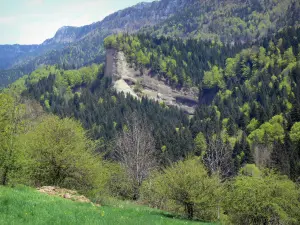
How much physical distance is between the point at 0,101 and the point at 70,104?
13272cm

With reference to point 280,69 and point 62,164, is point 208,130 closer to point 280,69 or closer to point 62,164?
point 280,69

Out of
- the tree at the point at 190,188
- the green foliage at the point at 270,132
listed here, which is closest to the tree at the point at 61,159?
the tree at the point at 190,188

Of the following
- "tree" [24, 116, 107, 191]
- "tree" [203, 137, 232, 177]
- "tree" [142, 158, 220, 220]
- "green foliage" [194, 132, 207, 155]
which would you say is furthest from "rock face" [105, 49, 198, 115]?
"tree" [142, 158, 220, 220]

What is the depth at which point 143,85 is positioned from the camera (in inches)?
7480

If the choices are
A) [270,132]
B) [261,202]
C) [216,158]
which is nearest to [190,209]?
[261,202]

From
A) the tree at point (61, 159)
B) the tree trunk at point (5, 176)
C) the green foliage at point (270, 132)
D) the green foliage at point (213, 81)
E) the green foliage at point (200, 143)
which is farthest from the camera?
the green foliage at point (213, 81)

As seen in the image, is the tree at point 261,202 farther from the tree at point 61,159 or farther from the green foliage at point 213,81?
the green foliage at point 213,81

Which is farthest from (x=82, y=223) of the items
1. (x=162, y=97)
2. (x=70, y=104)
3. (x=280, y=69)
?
(x=162, y=97)

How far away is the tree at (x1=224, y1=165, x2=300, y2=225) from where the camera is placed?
25.3m

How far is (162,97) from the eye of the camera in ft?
626

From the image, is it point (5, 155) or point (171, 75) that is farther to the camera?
point (171, 75)

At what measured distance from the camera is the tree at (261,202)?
25.3 metres

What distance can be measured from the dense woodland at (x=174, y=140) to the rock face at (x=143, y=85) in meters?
3.89

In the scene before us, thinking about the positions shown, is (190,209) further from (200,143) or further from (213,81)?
(213,81)
